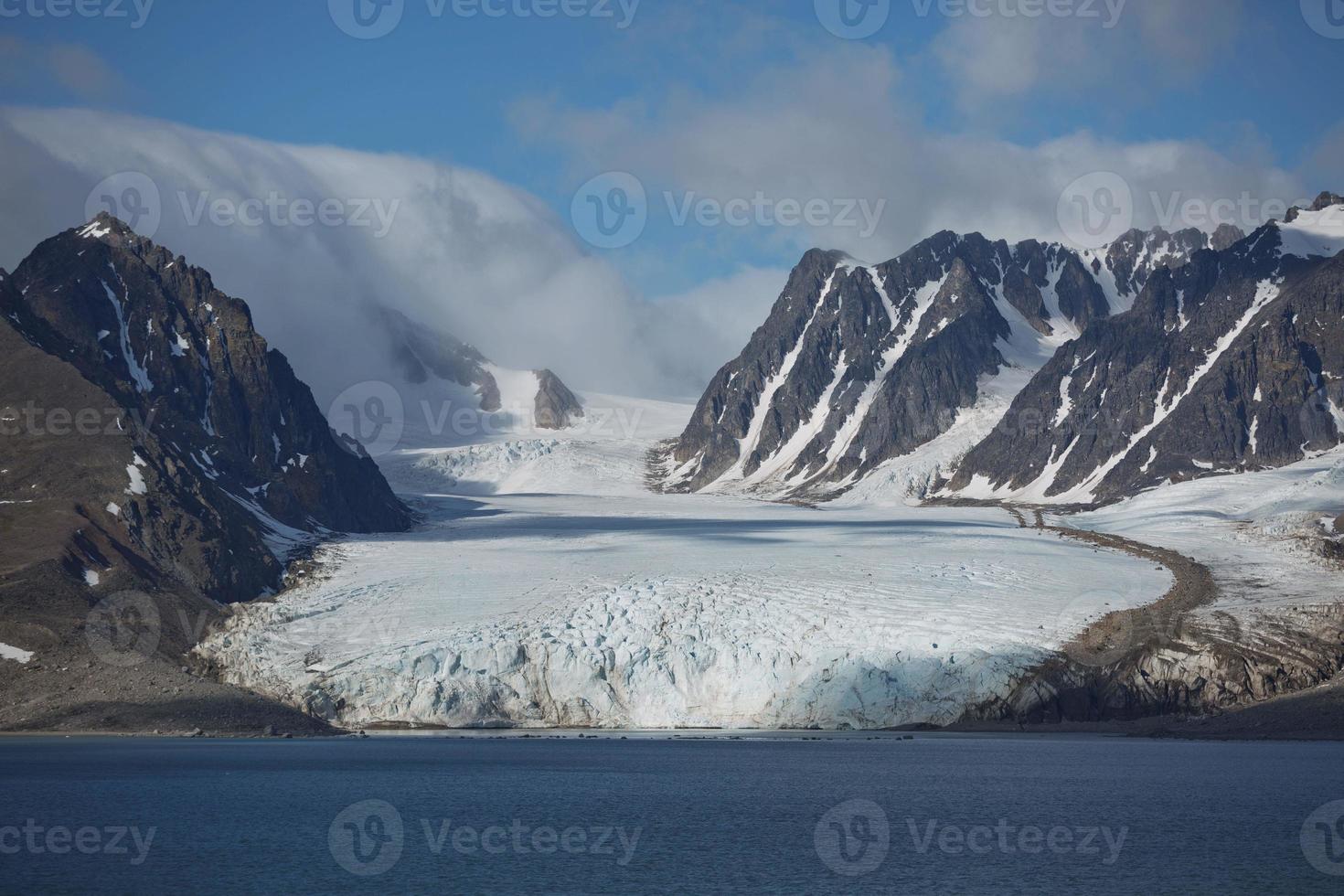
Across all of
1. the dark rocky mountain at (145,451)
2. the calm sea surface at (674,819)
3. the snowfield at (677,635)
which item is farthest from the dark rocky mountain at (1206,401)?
the calm sea surface at (674,819)

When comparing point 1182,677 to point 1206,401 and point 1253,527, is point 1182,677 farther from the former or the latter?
point 1206,401

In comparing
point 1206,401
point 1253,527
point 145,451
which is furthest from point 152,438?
point 1206,401

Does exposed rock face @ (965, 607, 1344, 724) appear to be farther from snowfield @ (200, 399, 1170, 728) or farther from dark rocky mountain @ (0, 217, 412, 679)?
dark rocky mountain @ (0, 217, 412, 679)

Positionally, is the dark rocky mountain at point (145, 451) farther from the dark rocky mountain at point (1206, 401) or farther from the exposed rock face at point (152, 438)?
the dark rocky mountain at point (1206, 401)

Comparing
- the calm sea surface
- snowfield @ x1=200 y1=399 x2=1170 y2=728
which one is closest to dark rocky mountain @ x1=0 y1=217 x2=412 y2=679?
snowfield @ x1=200 y1=399 x2=1170 y2=728

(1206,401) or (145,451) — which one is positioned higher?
(1206,401)

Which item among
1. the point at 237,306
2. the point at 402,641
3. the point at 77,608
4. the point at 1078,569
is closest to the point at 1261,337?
the point at 1078,569
